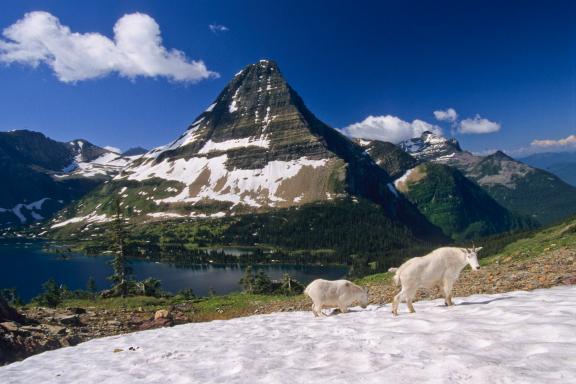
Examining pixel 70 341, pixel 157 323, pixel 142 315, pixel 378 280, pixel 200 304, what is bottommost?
pixel 200 304

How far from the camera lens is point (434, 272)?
1404cm

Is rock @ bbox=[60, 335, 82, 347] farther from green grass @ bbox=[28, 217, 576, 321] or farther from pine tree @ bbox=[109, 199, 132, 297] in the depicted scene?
pine tree @ bbox=[109, 199, 132, 297]

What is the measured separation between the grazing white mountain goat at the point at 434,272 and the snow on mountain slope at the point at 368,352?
0.86 m

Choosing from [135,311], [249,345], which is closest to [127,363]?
[249,345]

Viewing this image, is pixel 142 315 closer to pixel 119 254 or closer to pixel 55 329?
pixel 55 329

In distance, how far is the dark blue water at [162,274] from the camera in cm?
14312

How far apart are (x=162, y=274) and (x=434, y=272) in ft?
551

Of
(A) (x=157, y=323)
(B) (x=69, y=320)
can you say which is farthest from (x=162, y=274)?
(A) (x=157, y=323)

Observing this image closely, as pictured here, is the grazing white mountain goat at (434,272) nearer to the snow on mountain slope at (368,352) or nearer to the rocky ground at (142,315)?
the snow on mountain slope at (368,352)

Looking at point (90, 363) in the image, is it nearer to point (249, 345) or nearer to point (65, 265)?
point (249, 345)

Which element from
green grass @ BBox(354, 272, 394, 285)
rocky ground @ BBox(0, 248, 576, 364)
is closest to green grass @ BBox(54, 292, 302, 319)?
rocky ground @ BBox(0, 248, 576, 364)

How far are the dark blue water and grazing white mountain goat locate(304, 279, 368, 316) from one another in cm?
11831

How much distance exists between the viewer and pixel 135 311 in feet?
87.3

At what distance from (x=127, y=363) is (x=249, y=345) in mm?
3552
